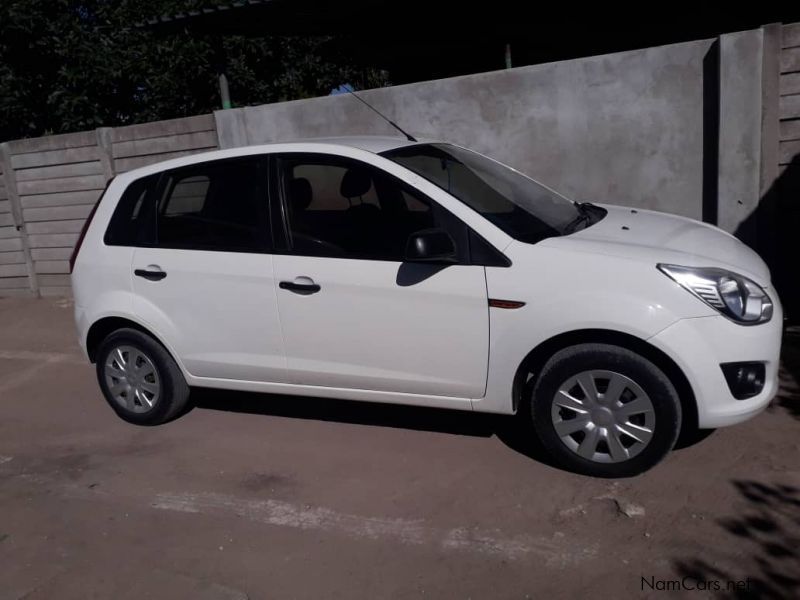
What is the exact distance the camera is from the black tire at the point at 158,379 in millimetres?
5207

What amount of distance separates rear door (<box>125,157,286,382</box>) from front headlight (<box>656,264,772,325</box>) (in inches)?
88.8

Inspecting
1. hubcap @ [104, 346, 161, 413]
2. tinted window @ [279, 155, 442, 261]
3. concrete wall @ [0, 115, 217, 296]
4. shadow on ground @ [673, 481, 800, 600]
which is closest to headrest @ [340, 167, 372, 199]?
tinted window @ [279, 155, 442, 261]

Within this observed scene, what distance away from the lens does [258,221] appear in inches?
188

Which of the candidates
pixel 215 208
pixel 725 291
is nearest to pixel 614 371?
pixel 725 291

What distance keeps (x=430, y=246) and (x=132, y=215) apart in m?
2.27

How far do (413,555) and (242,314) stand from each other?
187 cm

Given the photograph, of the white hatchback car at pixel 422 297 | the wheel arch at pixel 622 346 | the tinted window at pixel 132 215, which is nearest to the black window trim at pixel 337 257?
the white hatchback car at pixel 422 297

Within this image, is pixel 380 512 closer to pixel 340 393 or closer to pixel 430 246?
pixel 340 393

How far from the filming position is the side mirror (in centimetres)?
405

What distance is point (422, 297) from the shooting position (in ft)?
13.9

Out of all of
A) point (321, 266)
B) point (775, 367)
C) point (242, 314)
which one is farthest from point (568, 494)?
point (242, 314)

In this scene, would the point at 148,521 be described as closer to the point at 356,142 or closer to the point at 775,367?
the point at 356,142

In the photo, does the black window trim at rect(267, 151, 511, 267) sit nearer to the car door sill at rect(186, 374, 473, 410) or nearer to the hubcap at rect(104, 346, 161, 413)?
the car door sill at rect(186, 374, 473, 410)

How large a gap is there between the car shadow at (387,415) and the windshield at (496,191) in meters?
1.24
